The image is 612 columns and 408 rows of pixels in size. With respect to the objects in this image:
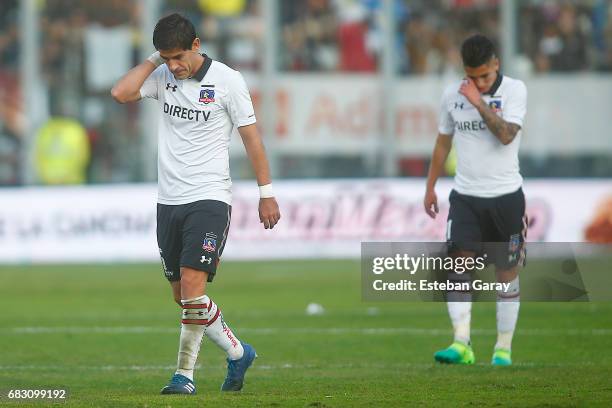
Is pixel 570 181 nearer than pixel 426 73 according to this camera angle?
Yes

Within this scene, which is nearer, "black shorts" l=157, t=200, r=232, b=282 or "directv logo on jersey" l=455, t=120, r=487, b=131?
"black shorts" l=157, t=200, r=232, b=282

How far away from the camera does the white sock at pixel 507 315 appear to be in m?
10.8

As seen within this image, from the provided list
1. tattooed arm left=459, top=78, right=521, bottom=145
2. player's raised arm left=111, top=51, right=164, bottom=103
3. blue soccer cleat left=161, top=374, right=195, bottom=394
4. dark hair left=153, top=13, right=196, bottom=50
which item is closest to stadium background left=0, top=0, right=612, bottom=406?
tattooed arm left=459, top=78, right=521, bottom=145

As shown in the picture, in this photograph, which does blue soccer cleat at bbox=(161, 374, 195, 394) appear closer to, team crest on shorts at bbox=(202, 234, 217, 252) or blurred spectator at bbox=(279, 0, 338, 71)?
team crest on shorts at bbox=(202, 234, 217, 252)

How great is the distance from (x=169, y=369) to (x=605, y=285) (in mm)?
7828

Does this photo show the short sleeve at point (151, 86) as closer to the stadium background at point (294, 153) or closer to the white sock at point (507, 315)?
the white sock at point (507, 315)

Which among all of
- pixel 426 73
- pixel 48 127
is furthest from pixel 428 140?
pixel 48 127

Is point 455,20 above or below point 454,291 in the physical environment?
above

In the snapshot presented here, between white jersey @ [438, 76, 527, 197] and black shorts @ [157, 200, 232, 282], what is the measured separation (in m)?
2.63

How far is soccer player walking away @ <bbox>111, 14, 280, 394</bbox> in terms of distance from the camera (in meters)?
8.68

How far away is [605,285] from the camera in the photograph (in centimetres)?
1695

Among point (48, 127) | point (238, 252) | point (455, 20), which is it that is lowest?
point (238, 252)

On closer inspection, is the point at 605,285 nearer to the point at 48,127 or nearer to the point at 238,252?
the point at 238,252

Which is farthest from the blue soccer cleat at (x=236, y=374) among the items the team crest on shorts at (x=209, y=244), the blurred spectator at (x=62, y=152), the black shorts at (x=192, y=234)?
the blurred spectator at (x=62, y=152)
